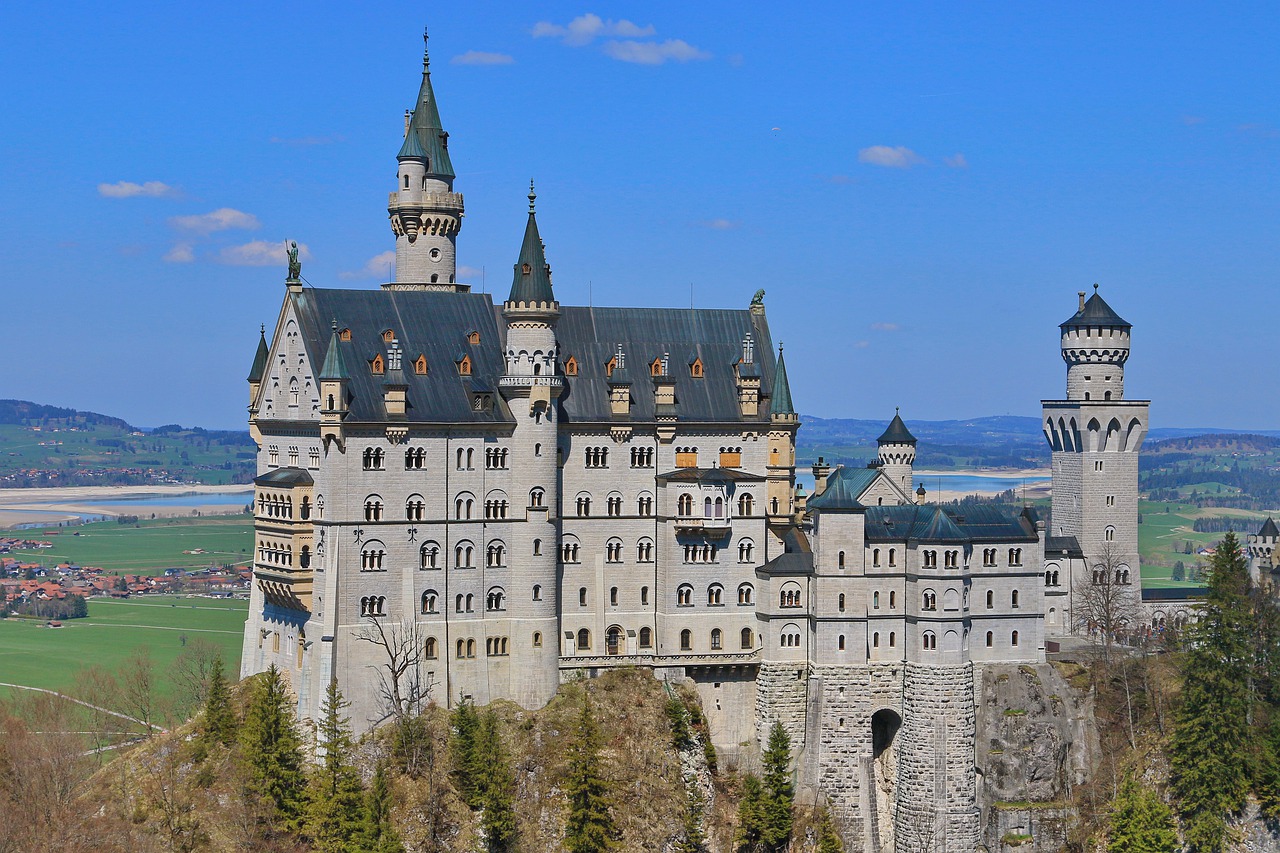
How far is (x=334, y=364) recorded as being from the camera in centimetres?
9538

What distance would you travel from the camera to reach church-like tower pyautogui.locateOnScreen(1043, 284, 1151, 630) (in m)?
119

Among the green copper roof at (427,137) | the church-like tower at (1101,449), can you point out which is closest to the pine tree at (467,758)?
the green copper roof at (427,137)

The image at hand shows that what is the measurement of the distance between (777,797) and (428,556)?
24.2 meters

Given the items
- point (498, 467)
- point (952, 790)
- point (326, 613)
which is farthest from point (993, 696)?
point (326, 613)

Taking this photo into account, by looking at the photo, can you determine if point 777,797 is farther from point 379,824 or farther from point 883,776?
point 379,824

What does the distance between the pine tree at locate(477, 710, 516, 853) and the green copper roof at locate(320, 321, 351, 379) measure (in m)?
20.8

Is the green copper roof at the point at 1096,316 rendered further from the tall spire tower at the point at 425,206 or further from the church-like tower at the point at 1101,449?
the tall spire tower at the point at 425,206

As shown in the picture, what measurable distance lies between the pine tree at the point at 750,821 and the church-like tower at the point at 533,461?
12839mm

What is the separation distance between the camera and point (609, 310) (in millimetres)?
107938

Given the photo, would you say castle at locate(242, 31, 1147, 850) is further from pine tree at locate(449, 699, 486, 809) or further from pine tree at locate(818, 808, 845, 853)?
pine tree at locate(449, 699, 486, 809)

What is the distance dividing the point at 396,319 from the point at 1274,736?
56.3m

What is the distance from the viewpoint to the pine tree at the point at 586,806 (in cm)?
9225

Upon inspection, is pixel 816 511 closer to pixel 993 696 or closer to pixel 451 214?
pixel 993 696

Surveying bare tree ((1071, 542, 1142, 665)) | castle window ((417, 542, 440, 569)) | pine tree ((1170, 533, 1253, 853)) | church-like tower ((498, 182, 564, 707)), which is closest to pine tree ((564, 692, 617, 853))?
church-like tower ((498, 182, 564, 707))
